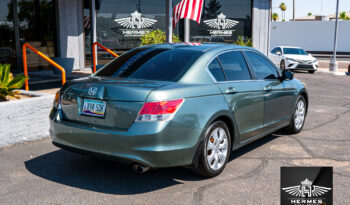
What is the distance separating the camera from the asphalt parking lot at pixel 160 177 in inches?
155

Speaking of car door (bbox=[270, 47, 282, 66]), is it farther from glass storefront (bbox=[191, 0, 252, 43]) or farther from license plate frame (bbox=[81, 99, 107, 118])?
license plate frame (bbox=[81, 99, 107, 118])

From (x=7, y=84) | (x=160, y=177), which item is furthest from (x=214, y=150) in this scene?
(x=7, y=84)

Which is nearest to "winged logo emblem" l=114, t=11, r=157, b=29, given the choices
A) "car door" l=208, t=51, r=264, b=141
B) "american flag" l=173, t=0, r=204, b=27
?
"american flag" l=173, t=0, r=204, b=27

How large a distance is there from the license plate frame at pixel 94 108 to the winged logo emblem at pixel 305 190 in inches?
79.0

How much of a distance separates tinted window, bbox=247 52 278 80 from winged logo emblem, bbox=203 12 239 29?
1355cm

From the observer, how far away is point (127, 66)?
4.80m

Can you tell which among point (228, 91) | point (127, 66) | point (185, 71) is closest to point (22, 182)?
point (127, 66)

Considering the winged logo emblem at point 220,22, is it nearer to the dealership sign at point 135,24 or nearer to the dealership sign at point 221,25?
the dealership sign at point 221,25

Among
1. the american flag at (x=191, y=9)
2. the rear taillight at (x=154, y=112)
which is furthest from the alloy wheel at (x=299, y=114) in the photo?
the american flag at (x=191, y=9)

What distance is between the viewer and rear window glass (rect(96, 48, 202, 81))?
14.5 feet

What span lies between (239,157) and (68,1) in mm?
10595

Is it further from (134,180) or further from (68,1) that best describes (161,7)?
(134,180)

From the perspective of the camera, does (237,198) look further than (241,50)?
No

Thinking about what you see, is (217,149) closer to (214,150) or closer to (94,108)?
(214,150)
